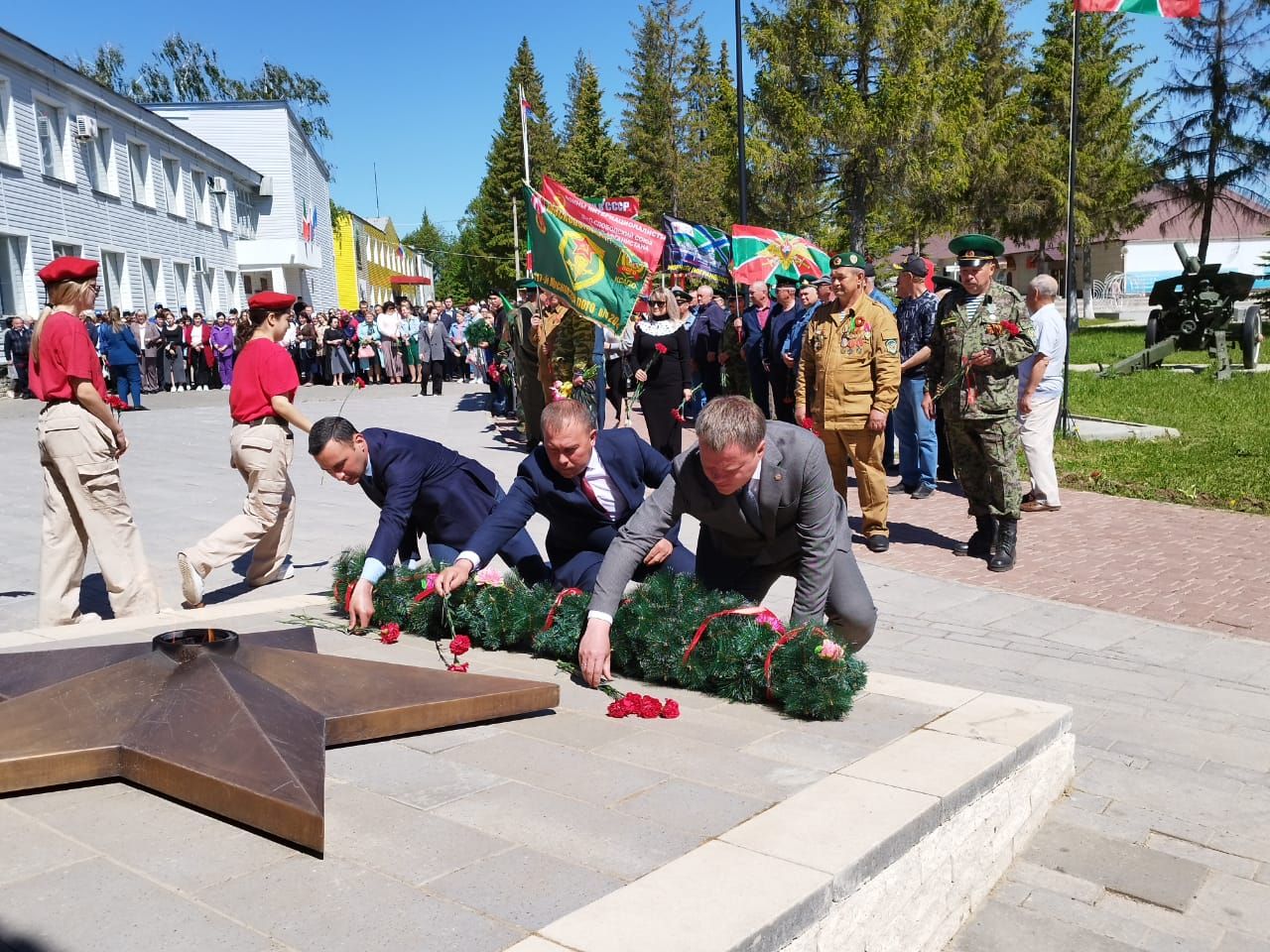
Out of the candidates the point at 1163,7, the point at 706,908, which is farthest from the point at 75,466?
the point at 1163,7

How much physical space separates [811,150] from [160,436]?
22.4 metres

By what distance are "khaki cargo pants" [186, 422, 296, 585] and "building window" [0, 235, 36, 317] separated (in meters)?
18.9

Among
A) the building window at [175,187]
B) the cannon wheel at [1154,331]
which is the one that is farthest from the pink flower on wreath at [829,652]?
the building window at [175,187]

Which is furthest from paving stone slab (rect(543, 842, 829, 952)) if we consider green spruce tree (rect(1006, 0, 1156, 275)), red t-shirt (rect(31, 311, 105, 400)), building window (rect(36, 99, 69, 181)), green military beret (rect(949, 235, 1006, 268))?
Answer: green spruce tree (rect(1006, 0, 1156, 275))

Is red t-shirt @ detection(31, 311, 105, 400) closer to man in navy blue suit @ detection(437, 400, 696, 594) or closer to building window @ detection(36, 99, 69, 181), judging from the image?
man in navy blue suit @ detection(437, 400, 696, 594)

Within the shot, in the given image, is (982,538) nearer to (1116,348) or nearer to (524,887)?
(524,887)

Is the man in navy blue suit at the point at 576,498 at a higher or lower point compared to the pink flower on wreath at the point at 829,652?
higher

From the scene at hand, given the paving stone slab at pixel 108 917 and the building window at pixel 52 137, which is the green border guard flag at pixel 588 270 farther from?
the building window at pixel 52 137

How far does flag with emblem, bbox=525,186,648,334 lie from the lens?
9945mm

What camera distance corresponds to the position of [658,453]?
5121 millimetres

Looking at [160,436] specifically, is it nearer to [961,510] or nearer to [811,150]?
[961,510]

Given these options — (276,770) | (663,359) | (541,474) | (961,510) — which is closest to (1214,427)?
(961,510)

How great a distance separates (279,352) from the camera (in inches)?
276

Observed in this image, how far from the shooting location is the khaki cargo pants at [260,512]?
21.5 ft
